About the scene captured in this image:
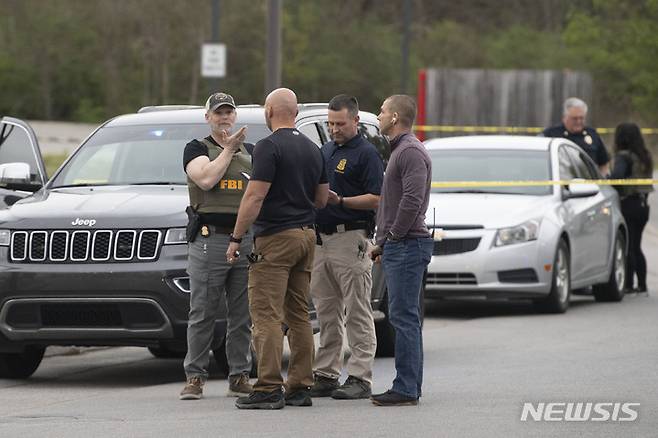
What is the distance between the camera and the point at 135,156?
1105cm

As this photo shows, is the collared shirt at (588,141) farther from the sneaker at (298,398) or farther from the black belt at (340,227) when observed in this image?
the sneaker at (298,398)

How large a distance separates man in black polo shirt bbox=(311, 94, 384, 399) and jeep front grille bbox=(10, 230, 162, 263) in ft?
3.81

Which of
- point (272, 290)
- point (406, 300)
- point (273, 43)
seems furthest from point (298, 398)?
point (273, 43)

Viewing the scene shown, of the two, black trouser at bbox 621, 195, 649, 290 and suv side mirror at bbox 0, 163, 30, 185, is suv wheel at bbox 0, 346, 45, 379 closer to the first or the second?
suv side mirror at bbox 0, 163, 30, 185

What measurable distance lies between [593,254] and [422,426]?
775 centimetres

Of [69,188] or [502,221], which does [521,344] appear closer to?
[502,221]

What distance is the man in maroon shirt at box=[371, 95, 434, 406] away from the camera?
343 inches

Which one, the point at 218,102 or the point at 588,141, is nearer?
the point at 218,102

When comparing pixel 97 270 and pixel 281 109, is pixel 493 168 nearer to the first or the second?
pixel 97 270

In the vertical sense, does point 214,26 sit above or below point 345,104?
below

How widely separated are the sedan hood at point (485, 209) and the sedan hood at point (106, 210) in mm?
4213

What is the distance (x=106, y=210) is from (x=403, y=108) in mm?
2266

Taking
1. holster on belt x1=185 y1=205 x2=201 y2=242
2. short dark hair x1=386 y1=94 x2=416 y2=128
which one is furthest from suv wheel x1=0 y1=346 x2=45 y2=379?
short dark hair x1=386 y1=94 x2=416 y2=128

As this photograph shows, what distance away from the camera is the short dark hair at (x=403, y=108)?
878 cm
